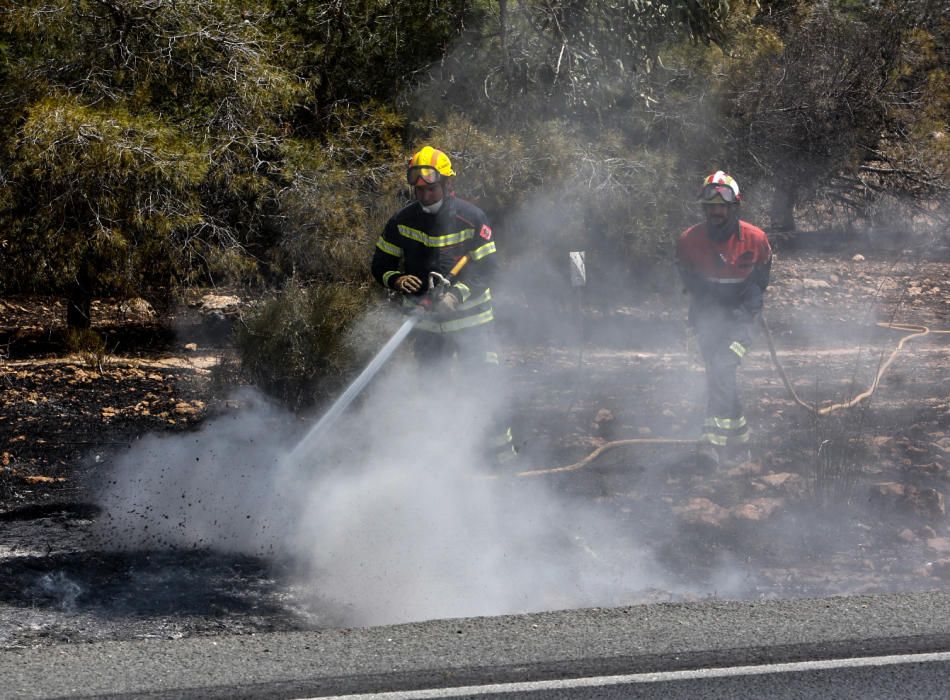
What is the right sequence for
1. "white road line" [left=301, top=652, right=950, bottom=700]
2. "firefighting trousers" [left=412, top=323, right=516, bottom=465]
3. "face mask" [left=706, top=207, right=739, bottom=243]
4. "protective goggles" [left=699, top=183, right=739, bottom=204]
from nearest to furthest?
"white road line" [left=301, top=652, right=950, bottom=700] < "firefighting trousers" [left=412, top=323, right=516, bottom=465] < "protective goggles" [left=699, top=183, right=739, bottom=204] < "face mask" [left=706, top=207, right=739, bottom=243]

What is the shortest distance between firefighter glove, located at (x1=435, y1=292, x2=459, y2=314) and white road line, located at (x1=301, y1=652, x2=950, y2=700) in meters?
2.97

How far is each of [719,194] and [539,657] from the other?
3.63m

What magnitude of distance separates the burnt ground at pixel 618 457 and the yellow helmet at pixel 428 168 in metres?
1.96

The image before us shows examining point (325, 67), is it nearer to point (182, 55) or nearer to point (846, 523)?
Answer: point (182, 55)

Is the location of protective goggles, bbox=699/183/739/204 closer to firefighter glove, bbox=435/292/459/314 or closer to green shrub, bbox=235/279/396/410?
firefighter glove, bbox=435/292/459/314

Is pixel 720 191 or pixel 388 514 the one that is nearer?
pixel 388 514

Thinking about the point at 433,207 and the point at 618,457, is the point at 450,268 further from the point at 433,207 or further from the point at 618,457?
the point at 618,457

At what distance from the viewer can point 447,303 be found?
6.76 m

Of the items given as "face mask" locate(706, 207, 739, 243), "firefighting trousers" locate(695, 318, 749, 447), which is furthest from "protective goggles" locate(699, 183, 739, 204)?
"firefighting trousers" locate(695, 318, 749, 447)

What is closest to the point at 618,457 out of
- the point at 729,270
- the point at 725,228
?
the point at 729,270

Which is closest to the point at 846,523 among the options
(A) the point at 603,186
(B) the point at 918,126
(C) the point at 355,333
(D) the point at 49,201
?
(C) the point at 355,333

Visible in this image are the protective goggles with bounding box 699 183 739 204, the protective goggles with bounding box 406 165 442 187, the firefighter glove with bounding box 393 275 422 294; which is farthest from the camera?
the protective goggles with bounding box 699 183 739 204

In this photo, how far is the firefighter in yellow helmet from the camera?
687 centimetres

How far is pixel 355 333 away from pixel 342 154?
111 inches
